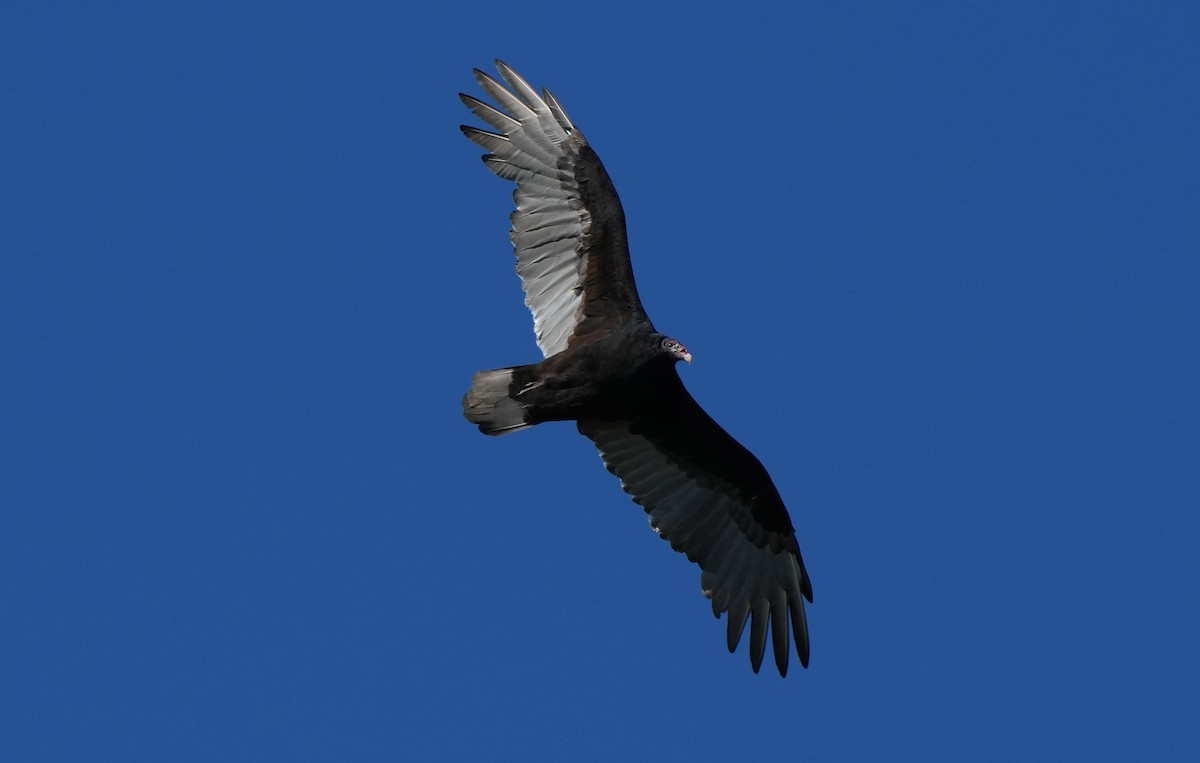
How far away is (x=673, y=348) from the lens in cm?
943

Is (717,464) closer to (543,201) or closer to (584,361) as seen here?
(584,361)

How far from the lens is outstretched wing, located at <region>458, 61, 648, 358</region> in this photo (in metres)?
9.78

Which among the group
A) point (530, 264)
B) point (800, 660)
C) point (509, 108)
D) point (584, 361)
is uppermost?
point (509, 108)

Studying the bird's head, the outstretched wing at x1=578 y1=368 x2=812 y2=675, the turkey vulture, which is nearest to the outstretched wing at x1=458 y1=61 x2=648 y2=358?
the turkey vulture

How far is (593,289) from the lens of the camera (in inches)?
386

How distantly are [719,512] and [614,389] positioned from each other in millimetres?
1405

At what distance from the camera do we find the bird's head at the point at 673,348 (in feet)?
30.9

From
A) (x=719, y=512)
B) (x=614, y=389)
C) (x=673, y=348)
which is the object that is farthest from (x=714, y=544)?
(x=673, y=348)

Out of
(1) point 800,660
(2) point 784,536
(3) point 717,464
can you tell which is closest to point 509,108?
(3) point 717,464

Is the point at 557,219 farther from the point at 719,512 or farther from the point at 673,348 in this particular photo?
the point at 719,512

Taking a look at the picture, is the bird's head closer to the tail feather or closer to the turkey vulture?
the turkey vulture

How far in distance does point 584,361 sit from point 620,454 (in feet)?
3.31

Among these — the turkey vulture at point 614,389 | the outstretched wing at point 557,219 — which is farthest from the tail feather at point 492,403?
the outstretched wing at point 557,219

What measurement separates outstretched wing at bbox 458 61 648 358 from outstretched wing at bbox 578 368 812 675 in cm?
82
